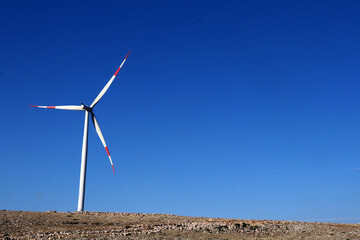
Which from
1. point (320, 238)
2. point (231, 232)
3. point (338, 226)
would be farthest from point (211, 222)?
point (338, 226)

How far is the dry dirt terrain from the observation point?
173 feet

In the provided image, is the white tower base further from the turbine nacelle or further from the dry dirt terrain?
the dry dirt terrain

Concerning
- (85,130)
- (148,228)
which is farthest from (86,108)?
(148,228)

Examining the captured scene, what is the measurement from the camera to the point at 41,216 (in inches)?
2657

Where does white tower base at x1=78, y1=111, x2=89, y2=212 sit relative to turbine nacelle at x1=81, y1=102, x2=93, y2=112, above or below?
below

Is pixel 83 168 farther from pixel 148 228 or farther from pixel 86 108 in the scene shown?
pixel 148 228

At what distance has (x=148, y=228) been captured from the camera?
190 ft

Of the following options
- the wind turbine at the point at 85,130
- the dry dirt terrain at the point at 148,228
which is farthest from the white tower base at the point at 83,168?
the dry dirt terrain at the point at 148,228

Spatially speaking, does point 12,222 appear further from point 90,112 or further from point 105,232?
point 90,112

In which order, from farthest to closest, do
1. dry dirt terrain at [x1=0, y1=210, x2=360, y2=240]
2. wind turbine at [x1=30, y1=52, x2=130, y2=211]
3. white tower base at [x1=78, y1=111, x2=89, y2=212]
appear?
1. wind turbine at [x1=30, y1=52, x2=130, y2=211]
2. white tower base at [x1=78, y1=111, x2=89, y2=212]
3. dry dirt terrain at [x1=0, y1=210, x2=360, y2=240]

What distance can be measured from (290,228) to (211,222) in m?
10.9

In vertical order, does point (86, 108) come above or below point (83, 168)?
above

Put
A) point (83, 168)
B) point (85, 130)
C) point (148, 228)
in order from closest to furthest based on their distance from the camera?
point (148, 228) < point (83, 168) < point (85, 130)

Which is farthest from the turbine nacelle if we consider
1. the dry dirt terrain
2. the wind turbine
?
the dry dirt terrain
